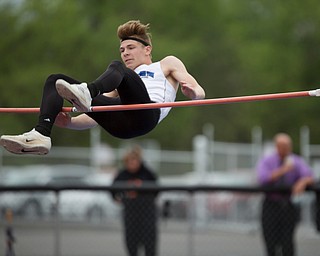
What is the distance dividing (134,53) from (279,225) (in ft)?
13.4

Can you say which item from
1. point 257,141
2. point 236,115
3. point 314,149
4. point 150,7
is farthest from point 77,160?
point 236,115

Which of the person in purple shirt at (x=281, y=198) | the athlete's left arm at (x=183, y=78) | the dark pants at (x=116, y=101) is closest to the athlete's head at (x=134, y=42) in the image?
the athlete's left arm at (x=183, y=78)

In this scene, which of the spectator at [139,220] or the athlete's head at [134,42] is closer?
the athlete's head at [134,42]

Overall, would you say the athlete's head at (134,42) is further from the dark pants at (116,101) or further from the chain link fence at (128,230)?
the chain link fence at (128,230)

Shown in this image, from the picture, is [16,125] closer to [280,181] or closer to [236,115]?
[236,115]

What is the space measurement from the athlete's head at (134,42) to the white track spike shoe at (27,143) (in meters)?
1.03

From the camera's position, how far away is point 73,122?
26.3 ft

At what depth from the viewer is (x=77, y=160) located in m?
21.0

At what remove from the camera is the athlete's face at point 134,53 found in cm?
772

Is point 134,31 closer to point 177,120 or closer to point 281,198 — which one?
point 281,198

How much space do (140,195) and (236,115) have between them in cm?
2231

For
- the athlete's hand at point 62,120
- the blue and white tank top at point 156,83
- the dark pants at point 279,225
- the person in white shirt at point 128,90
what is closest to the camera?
the person in white shirt at point 128,90

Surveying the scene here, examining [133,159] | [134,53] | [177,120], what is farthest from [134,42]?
[177,120]

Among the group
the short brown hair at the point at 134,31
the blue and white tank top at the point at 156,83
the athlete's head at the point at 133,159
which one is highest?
the short brown hair at the point at 134,31
